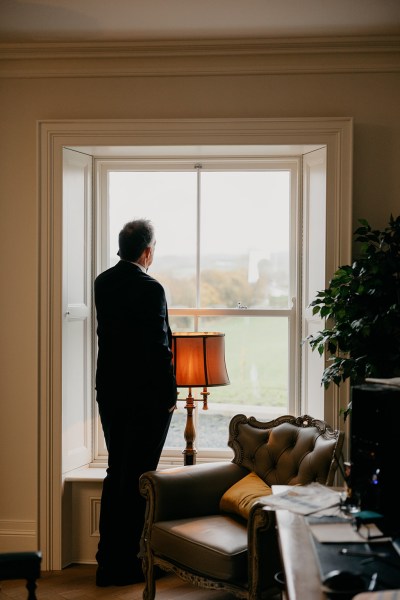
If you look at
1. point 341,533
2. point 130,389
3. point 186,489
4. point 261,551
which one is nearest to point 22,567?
point 341,533

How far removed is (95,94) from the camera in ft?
14.1

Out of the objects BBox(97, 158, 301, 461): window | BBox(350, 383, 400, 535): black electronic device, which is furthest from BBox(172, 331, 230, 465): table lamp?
BBox(350, 383, 400, 535): black electronic device

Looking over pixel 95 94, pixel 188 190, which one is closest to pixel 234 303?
pixel 188 190

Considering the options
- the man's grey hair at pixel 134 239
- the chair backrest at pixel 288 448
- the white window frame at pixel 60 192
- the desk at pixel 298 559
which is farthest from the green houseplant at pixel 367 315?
the desk at pixel 298 559

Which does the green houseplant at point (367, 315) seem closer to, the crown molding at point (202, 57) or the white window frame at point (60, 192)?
the white window frame at point (60, 192)

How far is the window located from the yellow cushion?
3.05 feet

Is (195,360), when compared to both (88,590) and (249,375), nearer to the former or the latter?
(249,375)

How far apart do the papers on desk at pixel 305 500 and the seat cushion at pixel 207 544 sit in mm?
778

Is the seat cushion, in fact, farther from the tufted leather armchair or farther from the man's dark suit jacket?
the man's dark suit jacket

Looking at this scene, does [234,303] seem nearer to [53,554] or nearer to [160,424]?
[160,424]

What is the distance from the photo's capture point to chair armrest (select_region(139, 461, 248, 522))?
3566 mm

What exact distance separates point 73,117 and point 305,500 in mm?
2754

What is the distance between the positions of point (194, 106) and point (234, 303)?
1239mm

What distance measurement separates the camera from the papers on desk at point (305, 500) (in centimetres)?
236
